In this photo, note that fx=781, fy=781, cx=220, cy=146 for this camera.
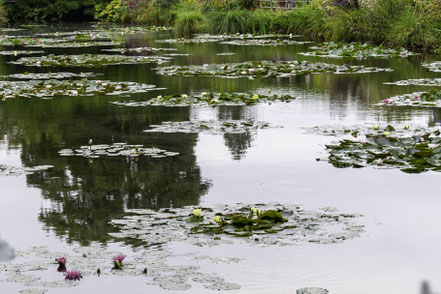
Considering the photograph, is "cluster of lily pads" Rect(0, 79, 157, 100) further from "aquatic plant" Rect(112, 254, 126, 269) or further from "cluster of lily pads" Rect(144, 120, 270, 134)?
"aquatic plant" Rect(112, 254, 126, 269)

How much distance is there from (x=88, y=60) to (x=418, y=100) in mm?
9939

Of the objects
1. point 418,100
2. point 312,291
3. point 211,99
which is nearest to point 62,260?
point 312,291

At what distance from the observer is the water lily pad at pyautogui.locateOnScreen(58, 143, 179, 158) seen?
794 cm

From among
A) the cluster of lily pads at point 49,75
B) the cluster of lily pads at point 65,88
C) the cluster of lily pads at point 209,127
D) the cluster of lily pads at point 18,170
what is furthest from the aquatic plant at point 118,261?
the cluster of lily pads at point 49,75

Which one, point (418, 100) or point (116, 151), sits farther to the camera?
point (418, 100)

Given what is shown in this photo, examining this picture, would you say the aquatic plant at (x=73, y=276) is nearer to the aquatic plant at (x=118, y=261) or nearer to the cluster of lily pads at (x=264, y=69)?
the aquatic plant at (x=118, y=261)

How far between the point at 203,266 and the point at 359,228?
1.29 meters

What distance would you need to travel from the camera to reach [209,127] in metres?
9.34

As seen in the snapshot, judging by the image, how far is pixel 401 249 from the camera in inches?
191

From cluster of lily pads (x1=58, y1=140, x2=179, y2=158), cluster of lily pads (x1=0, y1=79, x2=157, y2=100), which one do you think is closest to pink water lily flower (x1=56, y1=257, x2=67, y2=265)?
cluster of lily pads (x1=58, y1=140, x2=179, y2=158)

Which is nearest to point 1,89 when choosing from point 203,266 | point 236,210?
point 236,210

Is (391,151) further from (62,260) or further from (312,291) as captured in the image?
(62,260)

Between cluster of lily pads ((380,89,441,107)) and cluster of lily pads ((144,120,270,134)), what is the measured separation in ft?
7.83

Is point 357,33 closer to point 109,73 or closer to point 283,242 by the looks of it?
point 109,73
